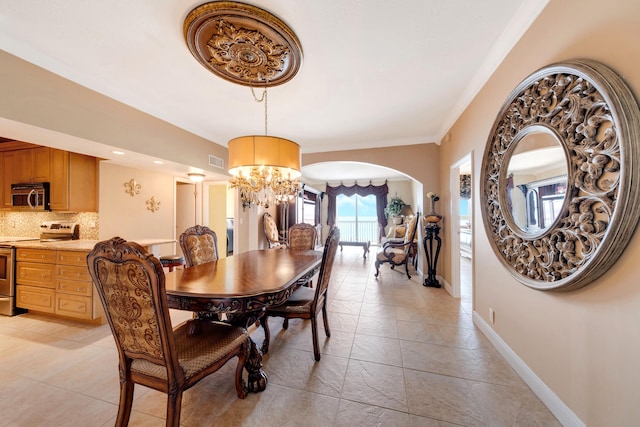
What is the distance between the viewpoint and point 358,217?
8.95m

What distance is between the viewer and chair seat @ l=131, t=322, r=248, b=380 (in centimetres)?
121

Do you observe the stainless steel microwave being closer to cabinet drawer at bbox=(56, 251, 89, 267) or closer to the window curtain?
cabinet drawer at bbox=(56, 251, 89, 267)

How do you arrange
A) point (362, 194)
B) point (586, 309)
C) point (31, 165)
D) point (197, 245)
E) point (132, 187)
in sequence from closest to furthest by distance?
point (586, 309)
point (197, 245)
point (31, 165)
point (132, 187)
point (362, 194)

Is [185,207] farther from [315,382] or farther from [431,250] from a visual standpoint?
[431,250]

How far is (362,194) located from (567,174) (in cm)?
721

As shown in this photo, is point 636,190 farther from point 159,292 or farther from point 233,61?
A: point 233,61

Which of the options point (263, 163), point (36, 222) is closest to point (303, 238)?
point (263, 163)

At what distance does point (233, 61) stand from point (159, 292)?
1.80 metres

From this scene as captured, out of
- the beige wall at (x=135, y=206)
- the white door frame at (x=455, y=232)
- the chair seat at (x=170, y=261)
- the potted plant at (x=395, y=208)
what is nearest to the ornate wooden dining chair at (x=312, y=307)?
the chair seat at (x=170, y=261)

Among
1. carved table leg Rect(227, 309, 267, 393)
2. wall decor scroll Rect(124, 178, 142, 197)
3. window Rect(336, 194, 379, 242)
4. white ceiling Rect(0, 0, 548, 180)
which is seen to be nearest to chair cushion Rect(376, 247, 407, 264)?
white ceiling Rect(0, 0, 548, 180)

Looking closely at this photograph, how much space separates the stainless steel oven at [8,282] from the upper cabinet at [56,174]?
0.69m

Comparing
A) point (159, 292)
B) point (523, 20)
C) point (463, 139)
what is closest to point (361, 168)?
point (463, 139)

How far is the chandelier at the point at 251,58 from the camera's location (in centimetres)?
154

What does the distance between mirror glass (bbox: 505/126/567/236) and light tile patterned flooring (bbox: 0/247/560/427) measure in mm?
1190
